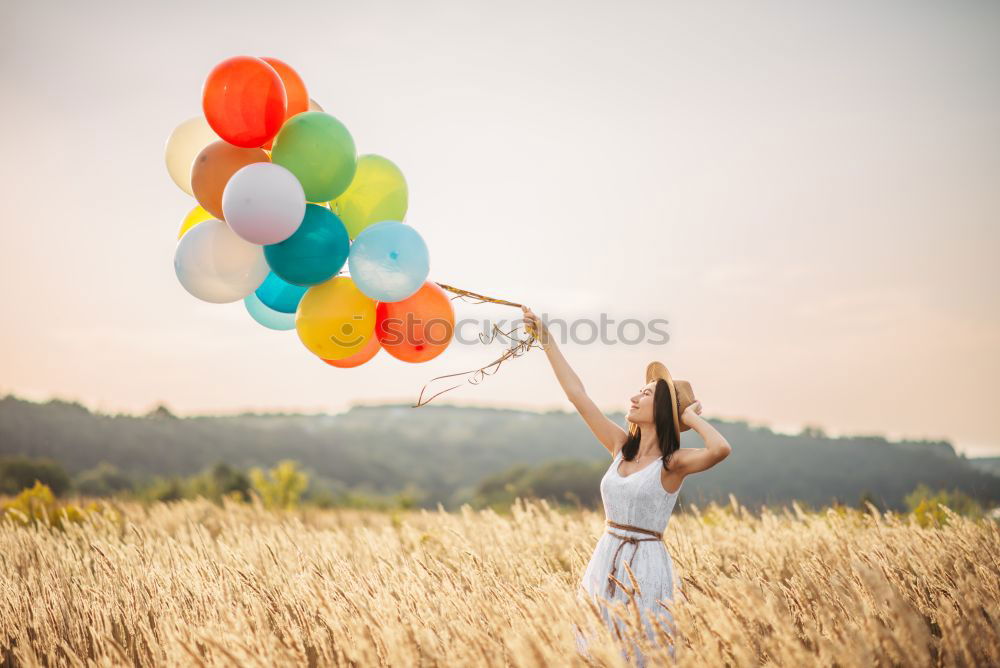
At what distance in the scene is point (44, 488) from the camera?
30.0 ft

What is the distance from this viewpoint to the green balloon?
3.43m

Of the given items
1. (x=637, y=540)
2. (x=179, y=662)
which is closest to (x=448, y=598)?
(x=637, y=540)

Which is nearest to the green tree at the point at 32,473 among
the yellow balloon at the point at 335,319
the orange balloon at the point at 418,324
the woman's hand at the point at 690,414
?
the yellow balloon at the point at 335,319

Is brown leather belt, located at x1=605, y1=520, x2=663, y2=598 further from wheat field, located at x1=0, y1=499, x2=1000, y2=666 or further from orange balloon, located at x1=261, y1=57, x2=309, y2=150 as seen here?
orange balloon, located at x1=261, y1=57, x2=309, y2=150

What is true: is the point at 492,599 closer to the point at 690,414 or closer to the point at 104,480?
the point at 690,414

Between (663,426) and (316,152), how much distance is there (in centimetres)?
221

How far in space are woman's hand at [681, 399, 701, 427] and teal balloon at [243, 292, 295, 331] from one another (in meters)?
2.35

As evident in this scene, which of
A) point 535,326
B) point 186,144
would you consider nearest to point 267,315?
point 186,144

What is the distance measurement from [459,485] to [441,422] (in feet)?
65.4

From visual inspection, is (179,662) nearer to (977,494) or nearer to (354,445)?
(977,494)

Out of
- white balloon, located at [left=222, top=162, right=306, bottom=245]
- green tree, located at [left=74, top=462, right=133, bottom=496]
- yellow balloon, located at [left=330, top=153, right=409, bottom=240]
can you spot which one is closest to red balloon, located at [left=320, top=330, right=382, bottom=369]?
yellow balloon, located at [left=330, top=153, right=409, bottom=240]

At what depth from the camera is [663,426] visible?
3.21 m

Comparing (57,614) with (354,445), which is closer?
(57,614)

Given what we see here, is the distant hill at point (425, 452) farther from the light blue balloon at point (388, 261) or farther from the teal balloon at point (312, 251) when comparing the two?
the teal balloon at point (312, 251)
